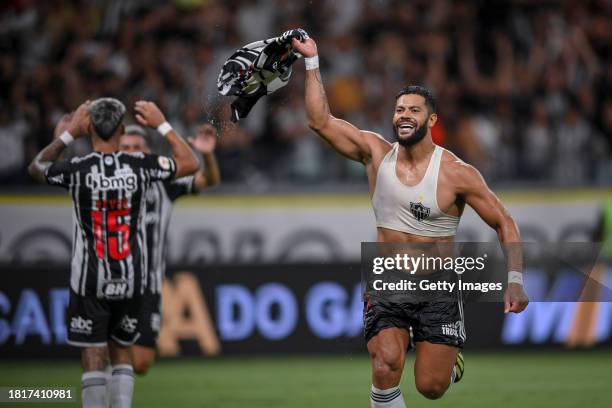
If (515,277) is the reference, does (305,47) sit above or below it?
above

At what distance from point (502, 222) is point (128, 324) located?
3040 millimetres

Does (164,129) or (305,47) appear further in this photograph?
(164,129)

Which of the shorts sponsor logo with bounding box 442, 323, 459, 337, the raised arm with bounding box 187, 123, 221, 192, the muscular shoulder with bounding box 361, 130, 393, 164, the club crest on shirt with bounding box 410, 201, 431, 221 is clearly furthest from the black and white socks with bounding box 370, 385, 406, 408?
the raised arm with bounding box 187, 123, 221, 192

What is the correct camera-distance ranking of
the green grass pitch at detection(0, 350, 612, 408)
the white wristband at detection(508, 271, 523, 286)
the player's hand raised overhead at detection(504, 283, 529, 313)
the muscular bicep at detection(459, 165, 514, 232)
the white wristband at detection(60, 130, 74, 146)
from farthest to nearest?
the green grass pitch at detection(0, 350, 612, 408) → the white wristband at detection(60, 130, 74, 146) → the muscular bicep at detection(459, 165, 514, 232) → the white wristband at detection(508, 271, 523, 286) → the player's hand raised overhead at detection(504, 283, 529, 313)

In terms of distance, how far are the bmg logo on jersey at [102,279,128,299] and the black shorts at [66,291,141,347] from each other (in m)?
0.05

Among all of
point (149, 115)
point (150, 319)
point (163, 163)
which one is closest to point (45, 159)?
point (149, 115)

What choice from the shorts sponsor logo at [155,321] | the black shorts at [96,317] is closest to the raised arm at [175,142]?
the black shorts at [96,317]

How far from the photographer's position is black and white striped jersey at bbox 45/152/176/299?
8.26m

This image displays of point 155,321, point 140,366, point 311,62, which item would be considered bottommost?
point 140,366

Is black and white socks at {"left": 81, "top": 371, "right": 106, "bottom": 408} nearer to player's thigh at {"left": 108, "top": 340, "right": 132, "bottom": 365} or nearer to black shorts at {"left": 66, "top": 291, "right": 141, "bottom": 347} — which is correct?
black shorts at {"left": 66, "top": 291, "right": 141, "bottom": 347}

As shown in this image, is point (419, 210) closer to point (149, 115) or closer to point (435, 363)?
point (435, 363)

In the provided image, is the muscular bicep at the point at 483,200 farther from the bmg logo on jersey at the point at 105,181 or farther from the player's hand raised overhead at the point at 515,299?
the bmg logo on jersey at the point at 105,181

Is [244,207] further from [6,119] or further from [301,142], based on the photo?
[6,119]

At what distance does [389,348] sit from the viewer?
789cm
